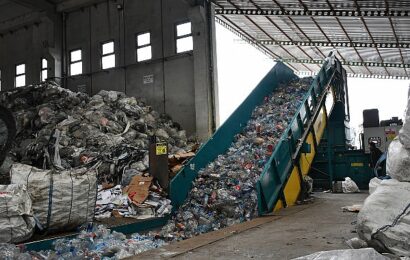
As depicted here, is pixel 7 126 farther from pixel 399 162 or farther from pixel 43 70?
pixel 43 70

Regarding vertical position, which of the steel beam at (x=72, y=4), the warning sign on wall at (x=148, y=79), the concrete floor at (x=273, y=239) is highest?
the steel beam at (x=72, y=4)

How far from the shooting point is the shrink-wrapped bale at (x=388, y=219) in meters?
2.35

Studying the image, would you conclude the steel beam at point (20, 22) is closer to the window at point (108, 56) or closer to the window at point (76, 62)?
the window at point (76, 62)

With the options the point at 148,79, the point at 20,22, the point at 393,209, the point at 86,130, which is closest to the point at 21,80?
the point at 20,22

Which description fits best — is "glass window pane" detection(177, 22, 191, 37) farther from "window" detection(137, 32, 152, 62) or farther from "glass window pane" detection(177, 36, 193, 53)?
"window" detection(137, 32, 152, 62)

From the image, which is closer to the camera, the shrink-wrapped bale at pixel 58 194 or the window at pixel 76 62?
the shrink-wrapped bale at pixel 58 194

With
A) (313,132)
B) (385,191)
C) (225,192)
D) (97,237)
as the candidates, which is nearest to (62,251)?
(97,237)

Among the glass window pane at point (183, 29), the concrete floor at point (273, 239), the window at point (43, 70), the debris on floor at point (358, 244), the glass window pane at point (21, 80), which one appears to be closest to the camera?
the debris on floor at point (358, 244)

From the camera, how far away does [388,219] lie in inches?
97.3

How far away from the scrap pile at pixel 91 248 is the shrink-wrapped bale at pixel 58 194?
0.24 metres

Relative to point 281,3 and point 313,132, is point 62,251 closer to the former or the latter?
point 313,132

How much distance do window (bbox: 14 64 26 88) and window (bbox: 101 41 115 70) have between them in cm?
383

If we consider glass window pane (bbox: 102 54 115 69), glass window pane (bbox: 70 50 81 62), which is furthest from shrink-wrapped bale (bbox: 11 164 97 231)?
glass window pane (bbox: 70 50 81 62)

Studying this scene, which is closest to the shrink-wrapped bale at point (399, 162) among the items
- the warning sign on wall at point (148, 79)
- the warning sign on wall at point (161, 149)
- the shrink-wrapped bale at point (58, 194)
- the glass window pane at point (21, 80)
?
the shrink-wrapped bale at point (58, 194)
